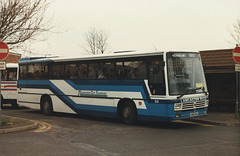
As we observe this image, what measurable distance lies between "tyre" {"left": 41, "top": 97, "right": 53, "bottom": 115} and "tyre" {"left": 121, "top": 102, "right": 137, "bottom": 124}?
4.94m

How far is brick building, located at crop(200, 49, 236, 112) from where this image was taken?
17.3 m

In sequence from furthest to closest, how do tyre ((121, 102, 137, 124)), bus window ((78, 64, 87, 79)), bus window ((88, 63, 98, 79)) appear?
1. bus window ((78, 64, 87, 79))
2. bus window ((88, 63, 98, 79))
3. tyre ((121, 102, 137, 124))

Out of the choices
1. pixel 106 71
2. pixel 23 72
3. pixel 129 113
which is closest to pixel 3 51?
pixel 106 71

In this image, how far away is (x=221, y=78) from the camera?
17719mm

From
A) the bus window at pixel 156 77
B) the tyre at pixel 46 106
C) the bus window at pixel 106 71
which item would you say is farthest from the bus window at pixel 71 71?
the bus window at pixel 156 77

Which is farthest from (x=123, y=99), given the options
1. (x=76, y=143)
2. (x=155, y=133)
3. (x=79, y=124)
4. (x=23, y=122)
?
(x=76, y=143)

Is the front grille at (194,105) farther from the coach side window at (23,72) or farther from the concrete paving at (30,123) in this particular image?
the coach side window at (23,72)

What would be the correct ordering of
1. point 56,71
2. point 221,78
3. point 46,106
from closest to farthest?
point 56,71 < point 46,106 < point 221,78

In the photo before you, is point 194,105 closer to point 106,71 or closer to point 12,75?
point 106,71

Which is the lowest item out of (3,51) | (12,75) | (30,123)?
(30,123)

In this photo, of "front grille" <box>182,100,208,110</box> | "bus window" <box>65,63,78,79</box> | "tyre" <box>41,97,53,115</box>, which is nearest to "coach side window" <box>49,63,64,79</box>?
"bus window" <box>65,63,78,79</box>

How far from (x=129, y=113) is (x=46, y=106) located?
5716 millimetres

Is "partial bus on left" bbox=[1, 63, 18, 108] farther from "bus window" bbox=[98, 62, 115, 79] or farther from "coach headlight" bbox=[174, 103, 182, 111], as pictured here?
"coach headlight" bbox=[174, 103, 182, 111]

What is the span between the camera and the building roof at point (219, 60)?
1714 centimetres
